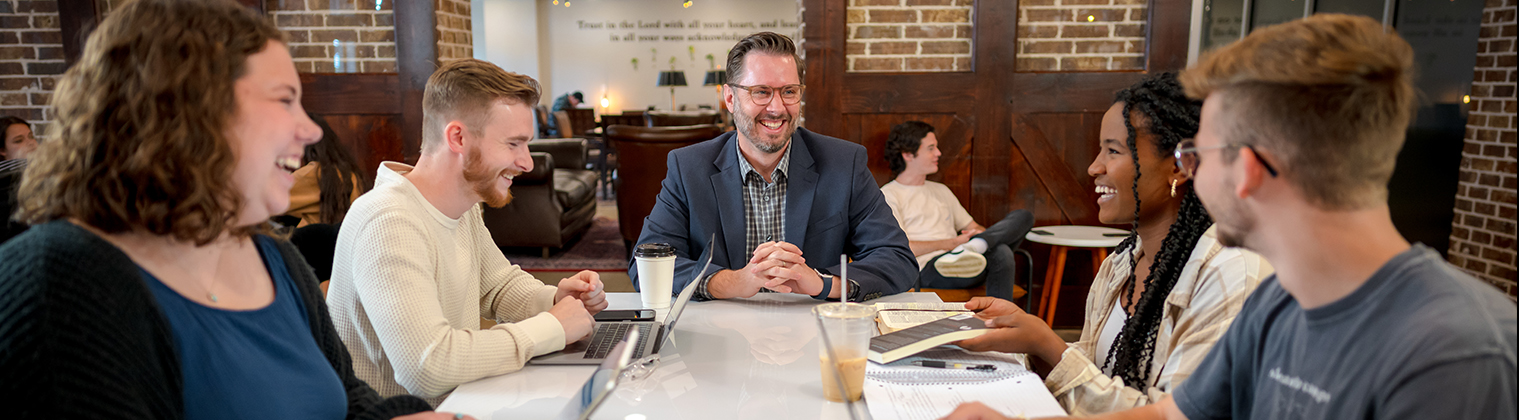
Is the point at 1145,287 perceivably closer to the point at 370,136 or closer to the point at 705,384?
the point at 705,384

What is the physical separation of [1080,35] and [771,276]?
2829 millimetres

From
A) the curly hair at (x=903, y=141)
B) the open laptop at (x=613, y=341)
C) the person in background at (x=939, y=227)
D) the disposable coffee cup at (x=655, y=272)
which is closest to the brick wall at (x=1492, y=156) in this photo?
the person in background at (x=939, y=227)

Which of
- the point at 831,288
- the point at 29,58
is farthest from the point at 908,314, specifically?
the point at 29,58

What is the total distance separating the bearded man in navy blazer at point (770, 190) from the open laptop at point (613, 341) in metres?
0.52

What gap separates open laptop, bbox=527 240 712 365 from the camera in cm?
142

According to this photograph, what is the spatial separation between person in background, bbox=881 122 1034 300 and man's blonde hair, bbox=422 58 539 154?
224 centimetres

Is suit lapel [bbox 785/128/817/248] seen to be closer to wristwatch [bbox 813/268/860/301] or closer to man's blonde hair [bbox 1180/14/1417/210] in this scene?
wristwatch [bbox 813/268/860/301]

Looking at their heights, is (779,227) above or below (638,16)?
below

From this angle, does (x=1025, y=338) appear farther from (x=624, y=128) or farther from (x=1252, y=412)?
(x=624, y=128)

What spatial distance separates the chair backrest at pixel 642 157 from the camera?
5.06 meters

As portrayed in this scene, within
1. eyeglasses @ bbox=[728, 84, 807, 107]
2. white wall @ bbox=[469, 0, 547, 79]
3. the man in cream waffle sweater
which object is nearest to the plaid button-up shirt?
eyeglasses @ bbox=[728, 84, 807, 107]

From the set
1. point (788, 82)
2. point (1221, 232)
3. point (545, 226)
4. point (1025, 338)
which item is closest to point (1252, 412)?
point (1221, 232)

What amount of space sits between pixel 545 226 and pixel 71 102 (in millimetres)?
4456

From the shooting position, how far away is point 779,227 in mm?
2281
